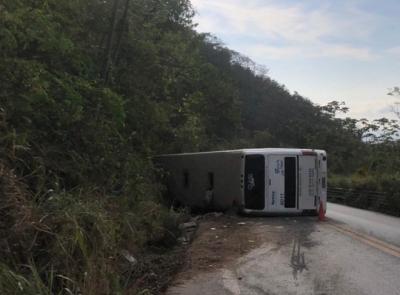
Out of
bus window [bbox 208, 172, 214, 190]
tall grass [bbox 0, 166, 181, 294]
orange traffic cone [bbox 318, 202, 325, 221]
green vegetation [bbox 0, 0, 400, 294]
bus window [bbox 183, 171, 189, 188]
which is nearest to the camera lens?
tall grass [bbox 0, 166, 181, 294]

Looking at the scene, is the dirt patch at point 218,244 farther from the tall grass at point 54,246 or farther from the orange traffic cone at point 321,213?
the orange traffic cone at point 321,213

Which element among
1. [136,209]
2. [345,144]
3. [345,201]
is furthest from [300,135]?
[136,209]

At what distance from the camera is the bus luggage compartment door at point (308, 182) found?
17.2 metres

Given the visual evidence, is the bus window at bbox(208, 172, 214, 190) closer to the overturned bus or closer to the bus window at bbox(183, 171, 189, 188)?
the overturned bus

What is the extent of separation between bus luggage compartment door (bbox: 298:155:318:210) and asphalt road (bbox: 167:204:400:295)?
4.15m

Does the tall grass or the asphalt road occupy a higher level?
the tall grass

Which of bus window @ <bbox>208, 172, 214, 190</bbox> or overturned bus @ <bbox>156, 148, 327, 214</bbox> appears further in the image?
bus window @ <bbox>208, 172, 214, 190</bbox>

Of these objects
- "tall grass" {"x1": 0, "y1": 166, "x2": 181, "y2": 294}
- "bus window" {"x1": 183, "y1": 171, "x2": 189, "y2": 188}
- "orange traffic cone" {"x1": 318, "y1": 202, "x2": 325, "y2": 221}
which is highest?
"tall grass" {"x1": 0, "y1": 166, "x2": 181, "y2": 294}

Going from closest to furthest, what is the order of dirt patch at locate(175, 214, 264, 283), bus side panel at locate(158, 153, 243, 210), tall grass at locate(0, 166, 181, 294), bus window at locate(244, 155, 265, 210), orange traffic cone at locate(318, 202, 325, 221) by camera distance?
tall grass at locate(0, 166, 181, 294), dirt patch at locate(175, 214, 264, 283), orange traffic cone at locate(318, 202, 325, 221), bus window at locate(244, 155, 265, 210), bus side panel at locate(158, 153, 243, 210)

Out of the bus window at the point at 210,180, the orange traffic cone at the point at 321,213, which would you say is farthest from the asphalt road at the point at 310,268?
the bus window at the point at 210,180

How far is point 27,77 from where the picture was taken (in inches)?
385

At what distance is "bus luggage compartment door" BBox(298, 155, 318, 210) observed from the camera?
17.2 m

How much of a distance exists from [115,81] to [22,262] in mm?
13033

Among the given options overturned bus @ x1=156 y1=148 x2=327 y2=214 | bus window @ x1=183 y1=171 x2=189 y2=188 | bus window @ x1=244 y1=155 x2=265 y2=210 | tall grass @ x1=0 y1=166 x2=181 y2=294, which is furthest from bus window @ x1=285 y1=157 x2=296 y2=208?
tall grass @ x1=0 y1=166 x2=181 y2=294
